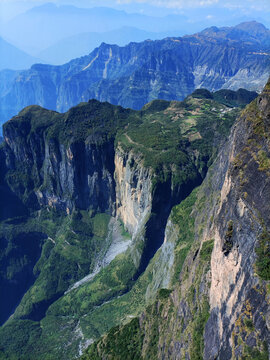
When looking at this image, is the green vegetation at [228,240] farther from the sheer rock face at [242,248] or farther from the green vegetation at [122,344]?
the green vegetation at [122,344]

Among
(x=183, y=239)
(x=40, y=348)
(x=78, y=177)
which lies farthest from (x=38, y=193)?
(x=183, y=239)

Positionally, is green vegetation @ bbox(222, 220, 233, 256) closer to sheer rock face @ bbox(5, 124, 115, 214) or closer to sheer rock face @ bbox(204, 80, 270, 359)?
sheer rock face @ bbox(204, 80, 270, 359)

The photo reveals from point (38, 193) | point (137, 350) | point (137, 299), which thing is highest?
point (38, 193)

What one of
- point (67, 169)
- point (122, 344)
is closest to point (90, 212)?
point (67, 169)

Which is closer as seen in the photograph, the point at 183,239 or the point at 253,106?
the point at 253,106

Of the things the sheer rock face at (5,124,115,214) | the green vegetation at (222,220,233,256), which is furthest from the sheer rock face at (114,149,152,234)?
the green vegetation at (222,220,233,256)

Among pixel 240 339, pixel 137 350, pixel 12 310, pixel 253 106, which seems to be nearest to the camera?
pixel 240 339

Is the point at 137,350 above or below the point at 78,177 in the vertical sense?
below

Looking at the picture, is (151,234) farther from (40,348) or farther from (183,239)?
(40,348)
